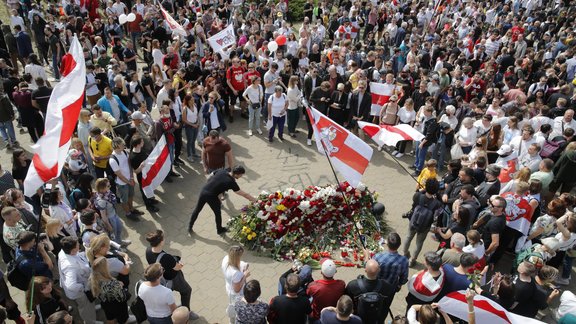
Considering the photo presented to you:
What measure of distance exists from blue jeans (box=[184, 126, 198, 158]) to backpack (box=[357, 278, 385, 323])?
6525 mm

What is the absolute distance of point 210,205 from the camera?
839 cm

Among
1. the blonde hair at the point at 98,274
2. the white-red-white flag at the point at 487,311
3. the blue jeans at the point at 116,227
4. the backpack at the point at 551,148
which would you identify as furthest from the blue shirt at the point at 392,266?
the backpack at the point at 551,148

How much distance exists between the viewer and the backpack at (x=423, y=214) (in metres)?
7.41

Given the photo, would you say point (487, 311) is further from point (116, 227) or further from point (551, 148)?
point (551, 148)

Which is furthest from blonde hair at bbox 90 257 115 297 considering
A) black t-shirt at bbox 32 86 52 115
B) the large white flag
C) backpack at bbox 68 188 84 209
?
the large white flag

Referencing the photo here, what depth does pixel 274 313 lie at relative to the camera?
5.57 metres

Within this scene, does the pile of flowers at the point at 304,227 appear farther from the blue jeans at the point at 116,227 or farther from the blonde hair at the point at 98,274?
the blonde hair at the point at 98,274

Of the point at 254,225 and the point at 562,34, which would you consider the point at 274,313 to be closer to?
the point at 254,225

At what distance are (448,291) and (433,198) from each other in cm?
186

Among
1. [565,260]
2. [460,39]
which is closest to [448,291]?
[565,260]

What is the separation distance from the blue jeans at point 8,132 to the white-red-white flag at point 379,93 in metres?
8.87

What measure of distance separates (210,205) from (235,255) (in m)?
2.57

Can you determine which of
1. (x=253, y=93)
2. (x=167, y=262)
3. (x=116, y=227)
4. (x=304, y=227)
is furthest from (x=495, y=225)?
(x=253, y=93)

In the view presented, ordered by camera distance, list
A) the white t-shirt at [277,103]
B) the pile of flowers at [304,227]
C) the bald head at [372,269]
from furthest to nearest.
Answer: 1. the white t-shirt at [277,103]
2. the pile of flowers at [304,227]
3. the bald head at [372,269]
